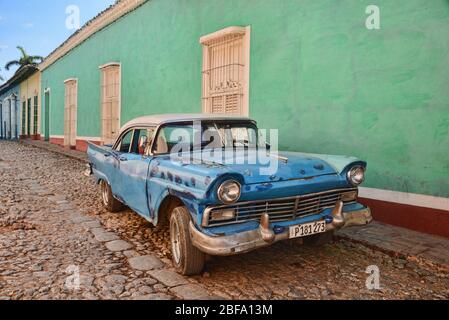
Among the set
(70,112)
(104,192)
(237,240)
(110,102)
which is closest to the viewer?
(237,240)

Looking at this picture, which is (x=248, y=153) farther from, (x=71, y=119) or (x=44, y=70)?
(x=44, y=70)

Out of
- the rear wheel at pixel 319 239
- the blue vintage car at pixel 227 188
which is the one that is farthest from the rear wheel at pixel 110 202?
the rear wheel at pixel 319 239

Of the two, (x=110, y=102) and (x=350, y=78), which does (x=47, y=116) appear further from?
(x=350, y=78)

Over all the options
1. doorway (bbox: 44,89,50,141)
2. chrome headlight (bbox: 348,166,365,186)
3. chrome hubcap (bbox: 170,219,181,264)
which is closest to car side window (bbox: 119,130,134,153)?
chrome hubcap (bbox: 170,219,181,264)

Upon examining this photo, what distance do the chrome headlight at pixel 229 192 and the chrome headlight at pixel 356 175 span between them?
47.3 inches

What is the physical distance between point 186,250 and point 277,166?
40.9 inches

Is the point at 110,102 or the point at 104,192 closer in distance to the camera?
the point at 104,192

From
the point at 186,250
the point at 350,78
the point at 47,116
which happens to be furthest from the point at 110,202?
the point at 47,116

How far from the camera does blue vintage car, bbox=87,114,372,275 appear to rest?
2.77 metres

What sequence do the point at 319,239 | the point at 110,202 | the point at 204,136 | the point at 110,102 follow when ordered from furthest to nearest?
the point at 110,102
the point at 110,202
the point at 204,136
the point at 319,239

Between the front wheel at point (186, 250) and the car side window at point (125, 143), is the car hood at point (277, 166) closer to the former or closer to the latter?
the front wheel at point (186, 250)

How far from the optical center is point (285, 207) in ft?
9.96
